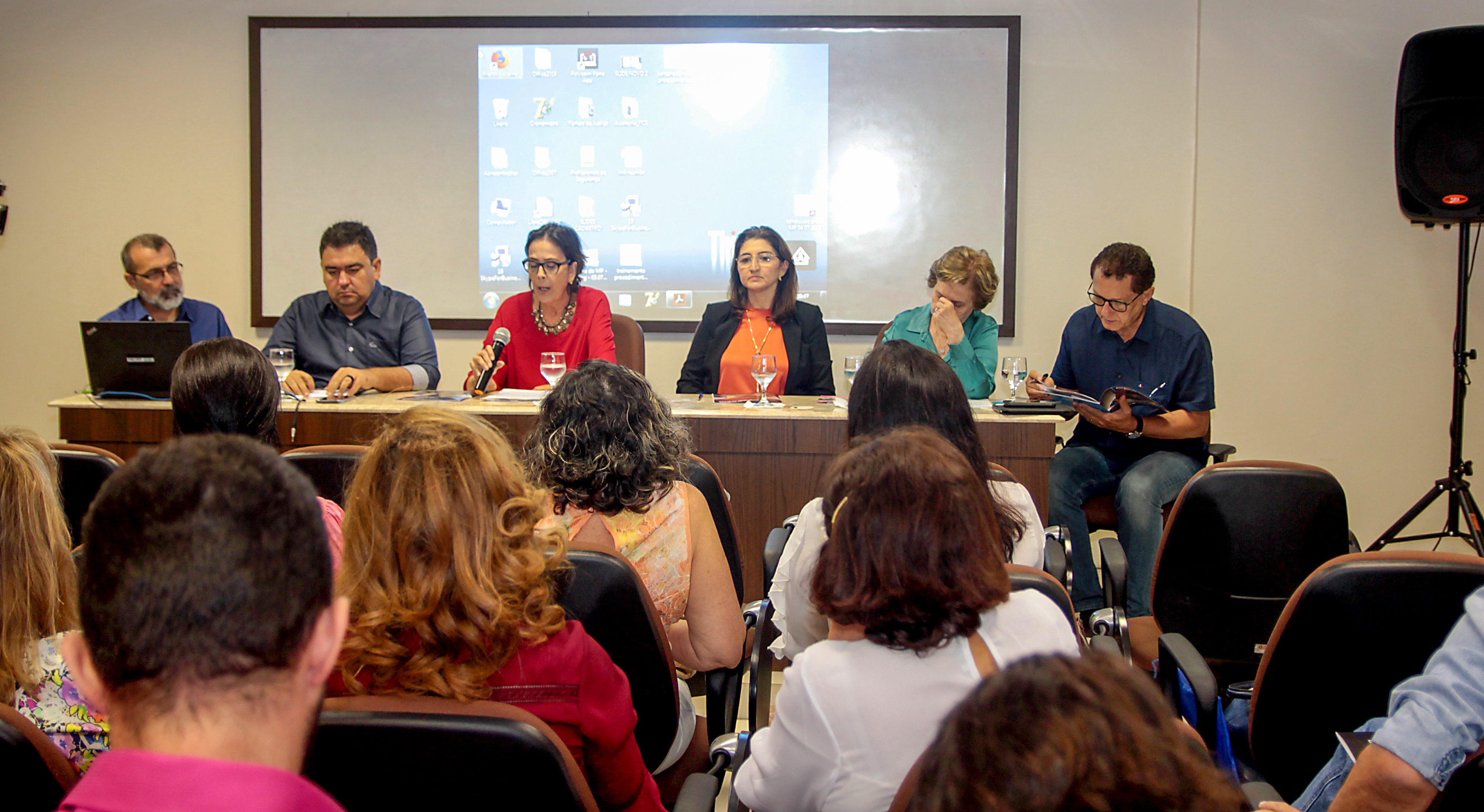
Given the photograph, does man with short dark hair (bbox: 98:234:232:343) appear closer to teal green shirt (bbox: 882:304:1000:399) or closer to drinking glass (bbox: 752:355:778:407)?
drinking glass (bbox: 752:355:778:407)

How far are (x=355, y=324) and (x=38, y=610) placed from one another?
279 cm

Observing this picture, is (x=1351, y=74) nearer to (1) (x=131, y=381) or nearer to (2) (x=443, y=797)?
(2) (x=443, y=797)

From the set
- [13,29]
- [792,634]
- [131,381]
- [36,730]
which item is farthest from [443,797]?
[13,29]

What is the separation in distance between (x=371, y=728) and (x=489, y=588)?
231 millimetres

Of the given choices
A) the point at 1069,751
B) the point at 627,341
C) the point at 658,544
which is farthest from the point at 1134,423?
the point at 1069,751

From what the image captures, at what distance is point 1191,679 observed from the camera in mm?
1571

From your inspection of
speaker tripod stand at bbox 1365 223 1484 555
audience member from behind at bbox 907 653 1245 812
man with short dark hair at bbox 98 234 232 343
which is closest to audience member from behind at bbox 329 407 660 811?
audience member from behind at bbox 907 653 1245 812

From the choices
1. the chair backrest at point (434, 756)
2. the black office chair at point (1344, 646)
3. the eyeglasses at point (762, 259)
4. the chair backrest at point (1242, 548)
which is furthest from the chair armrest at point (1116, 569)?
the eyeglasses at point (762, 259)

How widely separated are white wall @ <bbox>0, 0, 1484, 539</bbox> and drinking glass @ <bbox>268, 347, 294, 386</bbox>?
1495 mm

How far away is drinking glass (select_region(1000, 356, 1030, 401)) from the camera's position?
10.2 feet

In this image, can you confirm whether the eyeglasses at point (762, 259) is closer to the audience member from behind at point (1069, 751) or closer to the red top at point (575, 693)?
the red top at point (575, 693)

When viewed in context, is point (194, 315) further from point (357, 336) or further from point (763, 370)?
point (763, 370)

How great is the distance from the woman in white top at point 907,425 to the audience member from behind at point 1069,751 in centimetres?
111

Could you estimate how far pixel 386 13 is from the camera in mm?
4547
